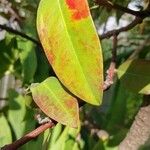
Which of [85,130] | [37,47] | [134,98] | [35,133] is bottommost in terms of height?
[134,98]

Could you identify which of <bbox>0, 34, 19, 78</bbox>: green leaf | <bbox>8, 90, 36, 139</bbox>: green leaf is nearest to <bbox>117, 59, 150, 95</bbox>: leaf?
<bbox>8, 90, 36, 139</bbox>: green leaf

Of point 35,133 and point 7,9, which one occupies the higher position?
point 35,133

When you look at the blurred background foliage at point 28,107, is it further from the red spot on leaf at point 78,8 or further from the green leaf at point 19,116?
the red spot on leaf at point 78,8

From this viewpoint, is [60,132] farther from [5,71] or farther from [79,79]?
[79,79]

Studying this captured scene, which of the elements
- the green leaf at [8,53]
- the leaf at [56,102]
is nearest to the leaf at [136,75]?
the leaf at [56,102]

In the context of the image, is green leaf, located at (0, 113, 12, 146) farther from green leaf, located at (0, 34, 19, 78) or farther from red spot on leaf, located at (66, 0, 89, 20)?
red spot on leaf, located at (66, 0, 89, 20)

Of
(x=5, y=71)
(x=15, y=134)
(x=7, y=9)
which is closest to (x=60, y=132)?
(x=15, y=134)

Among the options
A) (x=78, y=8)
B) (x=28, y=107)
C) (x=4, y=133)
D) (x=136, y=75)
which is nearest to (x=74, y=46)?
(x=78, y=8)
